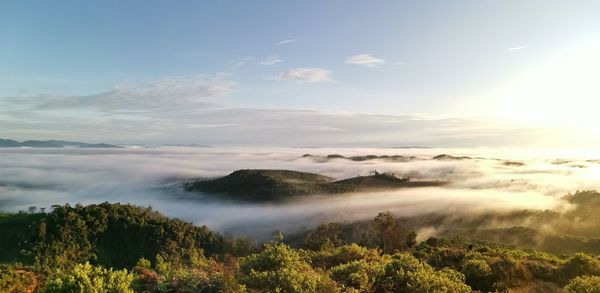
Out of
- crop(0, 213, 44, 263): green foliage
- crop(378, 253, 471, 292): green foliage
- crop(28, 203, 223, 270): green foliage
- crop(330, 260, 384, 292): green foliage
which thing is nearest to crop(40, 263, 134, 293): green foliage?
crop(330, 260, 384, 292): green foliage

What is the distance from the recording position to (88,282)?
9680 mm

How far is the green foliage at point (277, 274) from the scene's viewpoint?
1123cm

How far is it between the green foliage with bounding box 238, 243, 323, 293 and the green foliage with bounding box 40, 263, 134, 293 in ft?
10.5

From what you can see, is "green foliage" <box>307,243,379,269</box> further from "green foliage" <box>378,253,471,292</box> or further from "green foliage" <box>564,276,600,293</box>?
"green foliage" <box>564,276,600,293</box>

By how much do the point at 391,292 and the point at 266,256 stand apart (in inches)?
150

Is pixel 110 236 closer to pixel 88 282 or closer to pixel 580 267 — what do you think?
pixel 580 267

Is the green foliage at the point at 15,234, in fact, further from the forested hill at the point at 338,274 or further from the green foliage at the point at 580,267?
the green foliage at the point at 580,267

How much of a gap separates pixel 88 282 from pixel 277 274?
172 inches

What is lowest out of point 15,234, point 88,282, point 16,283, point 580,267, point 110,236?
point 110,236

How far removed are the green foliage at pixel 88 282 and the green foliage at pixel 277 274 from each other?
3195 millimetres

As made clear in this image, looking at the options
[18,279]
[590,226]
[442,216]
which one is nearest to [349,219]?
[442,216]

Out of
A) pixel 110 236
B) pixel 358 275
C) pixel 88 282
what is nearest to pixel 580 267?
pixel 358 275

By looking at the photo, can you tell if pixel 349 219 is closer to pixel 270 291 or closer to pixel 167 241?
pixel 167 241

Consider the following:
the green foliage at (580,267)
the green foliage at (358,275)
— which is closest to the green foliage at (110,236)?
the green foliage at (580,267)
